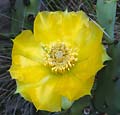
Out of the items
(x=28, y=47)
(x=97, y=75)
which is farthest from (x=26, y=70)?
(x=97, y=75)

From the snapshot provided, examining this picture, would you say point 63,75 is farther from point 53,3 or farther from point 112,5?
point 53,3

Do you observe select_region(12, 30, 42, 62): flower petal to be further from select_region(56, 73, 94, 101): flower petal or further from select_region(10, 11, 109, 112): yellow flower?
select_region(56, 73, 94, 101): flower petal

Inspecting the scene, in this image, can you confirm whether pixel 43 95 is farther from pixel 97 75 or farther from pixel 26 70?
pixel 97 75

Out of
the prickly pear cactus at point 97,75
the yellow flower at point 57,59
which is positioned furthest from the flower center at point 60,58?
the prickly pear cactus at point 97,75

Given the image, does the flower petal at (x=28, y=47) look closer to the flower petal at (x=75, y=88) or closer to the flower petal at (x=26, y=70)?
the flower petal at (x=26, y=70)

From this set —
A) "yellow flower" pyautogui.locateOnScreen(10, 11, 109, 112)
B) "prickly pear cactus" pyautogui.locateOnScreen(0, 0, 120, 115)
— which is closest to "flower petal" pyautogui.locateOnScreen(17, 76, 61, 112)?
"yellow flower" pyautogui.locateOnScreen(10, 11, 109, 112)

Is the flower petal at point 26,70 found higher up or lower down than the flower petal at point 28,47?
lower down

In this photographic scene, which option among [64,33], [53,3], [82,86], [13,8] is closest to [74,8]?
[53,3]

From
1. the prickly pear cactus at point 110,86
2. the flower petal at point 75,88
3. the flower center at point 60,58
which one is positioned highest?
the flower center at point 60,58
